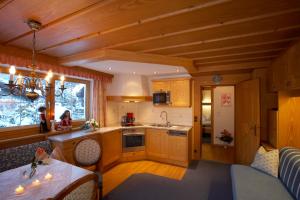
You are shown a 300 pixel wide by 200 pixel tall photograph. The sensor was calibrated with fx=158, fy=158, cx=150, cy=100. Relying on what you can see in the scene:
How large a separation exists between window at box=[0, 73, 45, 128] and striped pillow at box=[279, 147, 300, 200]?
3.91 metres

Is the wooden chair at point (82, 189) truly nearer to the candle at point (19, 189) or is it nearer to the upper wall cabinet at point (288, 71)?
the candle at point (19, 189)

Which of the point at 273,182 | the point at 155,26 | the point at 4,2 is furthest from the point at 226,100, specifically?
the point at 4,2

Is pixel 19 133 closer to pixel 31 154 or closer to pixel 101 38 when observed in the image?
pixel 31 154

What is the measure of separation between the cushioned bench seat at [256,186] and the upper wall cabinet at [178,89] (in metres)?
1.94

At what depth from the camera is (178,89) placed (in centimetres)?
402

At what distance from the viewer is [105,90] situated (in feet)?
13.4

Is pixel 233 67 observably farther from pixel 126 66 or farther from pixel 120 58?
pixel 120 58

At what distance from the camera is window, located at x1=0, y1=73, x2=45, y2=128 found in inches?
98.5

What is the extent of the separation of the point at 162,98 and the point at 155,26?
263cm

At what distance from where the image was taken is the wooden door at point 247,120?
290cm

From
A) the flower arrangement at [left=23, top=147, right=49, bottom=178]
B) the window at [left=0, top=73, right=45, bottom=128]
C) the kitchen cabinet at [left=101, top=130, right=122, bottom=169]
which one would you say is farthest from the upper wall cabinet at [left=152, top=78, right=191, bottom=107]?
the flower arrangement at [left=23, top=147, right=49, bottom=178]

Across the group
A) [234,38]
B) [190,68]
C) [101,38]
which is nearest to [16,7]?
[101,38]

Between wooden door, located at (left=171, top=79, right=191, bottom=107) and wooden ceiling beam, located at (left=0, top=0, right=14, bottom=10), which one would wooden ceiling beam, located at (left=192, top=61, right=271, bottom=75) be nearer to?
wooden door, located at (left=171, top=79, right=191, bottom=107)

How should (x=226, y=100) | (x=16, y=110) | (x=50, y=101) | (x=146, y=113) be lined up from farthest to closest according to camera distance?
(x=226, y=100) < (x=146, y=113) < (x=50, y=101) < (x=16, y=110)
